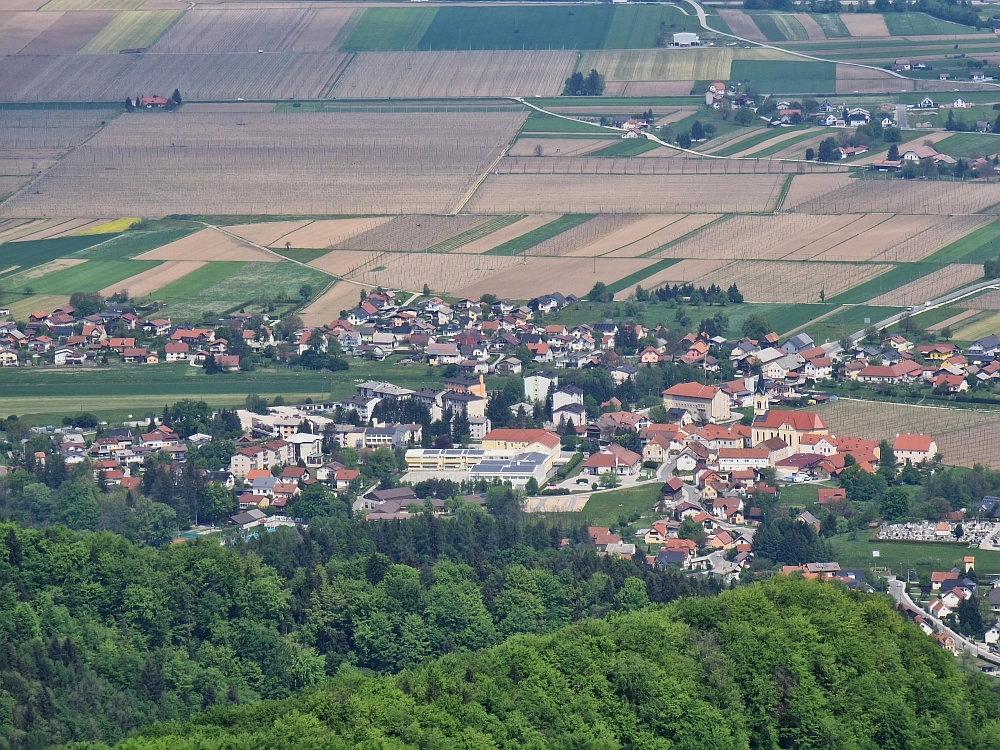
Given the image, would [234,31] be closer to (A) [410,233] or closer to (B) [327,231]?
(B) [327,231]

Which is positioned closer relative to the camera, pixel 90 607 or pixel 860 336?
pixel 90 607

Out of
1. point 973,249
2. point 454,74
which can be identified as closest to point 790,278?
point 973,249

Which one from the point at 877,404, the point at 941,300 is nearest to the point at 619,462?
the point at 877,404

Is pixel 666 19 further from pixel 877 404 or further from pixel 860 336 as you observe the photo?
pixel 877 404

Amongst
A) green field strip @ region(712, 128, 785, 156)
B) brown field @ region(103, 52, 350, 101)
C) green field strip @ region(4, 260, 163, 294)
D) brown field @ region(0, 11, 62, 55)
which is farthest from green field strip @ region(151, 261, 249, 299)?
brown field @ region(0, 11, 62, 55)

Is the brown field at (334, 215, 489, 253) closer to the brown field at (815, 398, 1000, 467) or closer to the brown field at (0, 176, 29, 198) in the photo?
the brown field at (0, 176, 29, 198)

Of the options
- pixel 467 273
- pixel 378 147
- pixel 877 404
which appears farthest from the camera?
pixel 378 147
